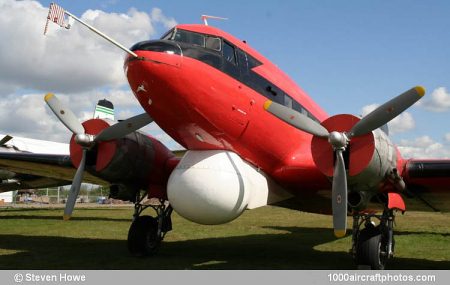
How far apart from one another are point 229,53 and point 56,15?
345cm

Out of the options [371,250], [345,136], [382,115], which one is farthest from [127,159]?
[382,115]

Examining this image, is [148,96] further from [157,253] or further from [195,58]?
[157,253]

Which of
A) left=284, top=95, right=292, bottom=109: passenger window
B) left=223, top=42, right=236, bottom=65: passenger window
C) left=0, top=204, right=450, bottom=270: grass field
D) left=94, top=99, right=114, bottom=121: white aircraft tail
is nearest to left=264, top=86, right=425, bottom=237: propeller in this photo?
left=284, top=95, right=292, bottom=109: passenger window

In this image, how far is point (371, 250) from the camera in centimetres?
918

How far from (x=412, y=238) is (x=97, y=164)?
1272 centimetres

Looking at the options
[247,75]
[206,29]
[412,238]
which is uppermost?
[206,29]

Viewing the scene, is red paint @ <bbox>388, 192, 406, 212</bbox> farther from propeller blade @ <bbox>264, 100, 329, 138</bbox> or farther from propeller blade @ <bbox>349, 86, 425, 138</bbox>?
propeller blade @ <bbox>264, 100, 329, 138</bbox>

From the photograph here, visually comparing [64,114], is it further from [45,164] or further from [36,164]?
[36,164]

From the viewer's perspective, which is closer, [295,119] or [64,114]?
[295,119]

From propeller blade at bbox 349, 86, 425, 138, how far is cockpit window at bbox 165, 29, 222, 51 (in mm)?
3158

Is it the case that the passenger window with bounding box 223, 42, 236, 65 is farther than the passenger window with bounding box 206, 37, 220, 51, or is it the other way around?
the passenger window with bounding box 223, 42, 236, 65

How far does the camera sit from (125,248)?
514 inches

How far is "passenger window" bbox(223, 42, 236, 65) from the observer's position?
9.01m
